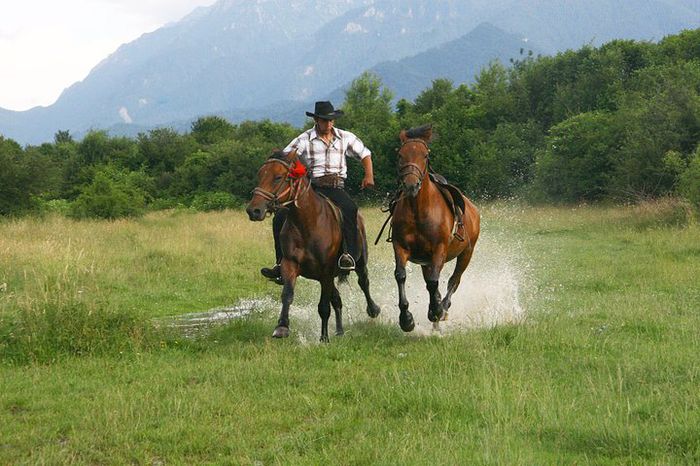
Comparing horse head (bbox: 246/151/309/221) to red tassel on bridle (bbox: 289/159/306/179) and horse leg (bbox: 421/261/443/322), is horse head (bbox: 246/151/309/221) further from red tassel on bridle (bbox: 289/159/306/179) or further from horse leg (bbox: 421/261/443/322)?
horse leg (bbox: 421/261/443/322)

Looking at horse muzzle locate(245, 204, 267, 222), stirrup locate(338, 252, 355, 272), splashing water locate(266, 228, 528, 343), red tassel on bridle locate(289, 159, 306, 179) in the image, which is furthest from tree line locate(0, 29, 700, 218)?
horse muzzle locate(245, 204, 267, 222)

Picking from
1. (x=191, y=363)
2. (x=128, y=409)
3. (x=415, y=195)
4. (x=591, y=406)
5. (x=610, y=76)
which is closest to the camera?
(x=591, y=406)

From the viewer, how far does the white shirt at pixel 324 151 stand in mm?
10484

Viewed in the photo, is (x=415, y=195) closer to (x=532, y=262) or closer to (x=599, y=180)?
Answer: (x=532, y=262)

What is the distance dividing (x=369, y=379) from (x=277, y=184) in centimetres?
291

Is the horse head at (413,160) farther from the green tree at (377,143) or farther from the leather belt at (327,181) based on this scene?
the green tree at (377,143)

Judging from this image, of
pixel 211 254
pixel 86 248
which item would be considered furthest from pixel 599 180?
pixel 86 248

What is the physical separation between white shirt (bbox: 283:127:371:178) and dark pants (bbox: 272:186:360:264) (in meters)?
0.32

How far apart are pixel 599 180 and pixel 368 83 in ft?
218

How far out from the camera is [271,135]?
70.6 meters

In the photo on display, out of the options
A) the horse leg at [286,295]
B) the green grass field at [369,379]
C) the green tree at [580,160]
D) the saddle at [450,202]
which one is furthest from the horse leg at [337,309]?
the green tree at [580,160]

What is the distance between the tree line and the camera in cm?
3095

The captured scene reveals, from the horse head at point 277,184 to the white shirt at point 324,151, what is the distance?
3.04ft

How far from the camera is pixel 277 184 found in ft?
29.8
